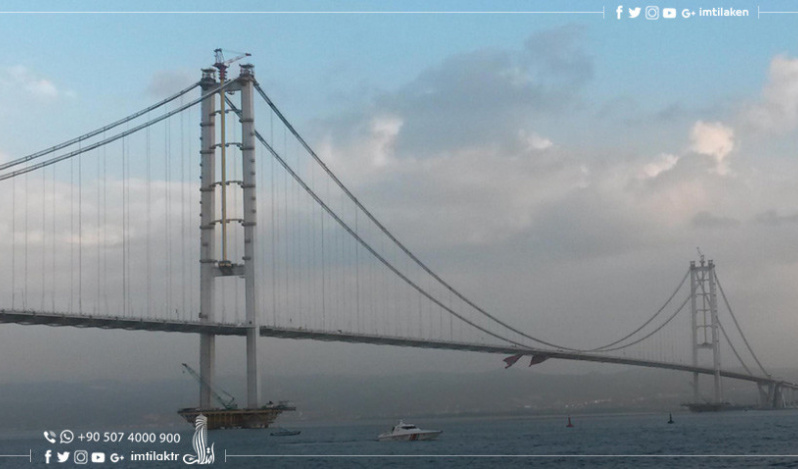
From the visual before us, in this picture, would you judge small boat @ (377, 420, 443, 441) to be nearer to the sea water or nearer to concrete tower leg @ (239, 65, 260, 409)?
the sea water

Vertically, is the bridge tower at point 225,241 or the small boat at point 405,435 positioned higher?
the bridge tower at point 225,241

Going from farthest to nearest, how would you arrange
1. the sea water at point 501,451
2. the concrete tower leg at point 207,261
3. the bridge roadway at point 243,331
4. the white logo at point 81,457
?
the concrete tower leg at point 207,261 → the bridge roadway at point 243,331 → the white logo at point 81,457 → the sea water at point 501,451

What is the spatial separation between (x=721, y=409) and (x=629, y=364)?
24.5 meters

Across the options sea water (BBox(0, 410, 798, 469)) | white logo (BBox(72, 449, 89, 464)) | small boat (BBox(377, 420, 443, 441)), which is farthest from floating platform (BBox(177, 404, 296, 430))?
white logo (BBox(72, 449, 89, 464))

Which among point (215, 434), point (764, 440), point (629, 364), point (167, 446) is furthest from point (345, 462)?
point (629, 364)

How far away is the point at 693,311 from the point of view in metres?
143

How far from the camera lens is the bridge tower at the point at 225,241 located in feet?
261

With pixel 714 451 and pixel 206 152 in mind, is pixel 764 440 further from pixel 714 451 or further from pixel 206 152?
pixel 206 152

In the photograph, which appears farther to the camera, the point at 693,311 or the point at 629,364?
the point at 693,311

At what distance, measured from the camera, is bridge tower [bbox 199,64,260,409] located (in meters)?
79.4

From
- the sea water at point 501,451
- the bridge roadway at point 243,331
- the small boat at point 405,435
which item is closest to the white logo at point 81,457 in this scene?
the sea water at point 501,451

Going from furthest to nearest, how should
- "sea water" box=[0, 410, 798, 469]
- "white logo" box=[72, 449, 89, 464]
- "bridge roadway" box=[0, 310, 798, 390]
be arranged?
"bridge roadway" box=[0, 310, 798, 390] → "white logo" box=[72, 449, 89, 464] → "sea water" box=[0, 410, 798, 469]

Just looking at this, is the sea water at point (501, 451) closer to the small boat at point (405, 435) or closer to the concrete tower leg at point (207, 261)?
the small boat at point (405, 435)

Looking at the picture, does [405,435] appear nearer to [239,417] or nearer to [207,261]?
[239,417]
